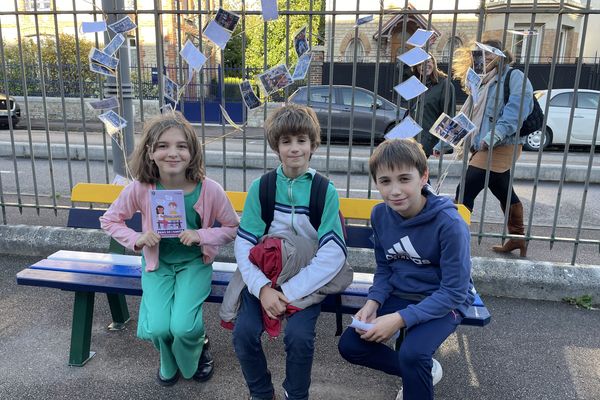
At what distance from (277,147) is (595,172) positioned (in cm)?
744

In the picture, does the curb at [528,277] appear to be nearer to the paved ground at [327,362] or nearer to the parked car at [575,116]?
the paved ground at [327,362]

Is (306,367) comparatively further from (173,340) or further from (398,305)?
(173,340)

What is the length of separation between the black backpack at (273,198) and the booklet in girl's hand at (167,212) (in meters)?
0.41

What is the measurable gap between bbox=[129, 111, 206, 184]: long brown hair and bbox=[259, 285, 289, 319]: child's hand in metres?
0.75

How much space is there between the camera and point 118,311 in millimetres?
3113

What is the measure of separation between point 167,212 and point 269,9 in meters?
1.51

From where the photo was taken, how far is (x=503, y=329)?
3201 millimetres

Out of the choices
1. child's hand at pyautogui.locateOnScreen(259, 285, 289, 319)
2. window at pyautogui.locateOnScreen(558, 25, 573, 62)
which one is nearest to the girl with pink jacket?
child's hand at pyautogui.locateOnScreen(259, 285, 289, 319)

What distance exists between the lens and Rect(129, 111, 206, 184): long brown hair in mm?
2588

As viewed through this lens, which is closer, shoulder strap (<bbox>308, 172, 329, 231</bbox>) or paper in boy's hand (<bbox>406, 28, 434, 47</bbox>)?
shoulder strap (<bbox>308, 172, 329, 231</bbox>)

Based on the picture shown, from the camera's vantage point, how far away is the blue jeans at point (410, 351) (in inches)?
82.8

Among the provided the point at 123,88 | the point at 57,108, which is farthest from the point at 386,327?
the point at 57,108

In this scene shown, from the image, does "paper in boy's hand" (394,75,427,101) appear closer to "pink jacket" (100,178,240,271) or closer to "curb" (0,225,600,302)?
"pink jacket" (100,178,240,271)

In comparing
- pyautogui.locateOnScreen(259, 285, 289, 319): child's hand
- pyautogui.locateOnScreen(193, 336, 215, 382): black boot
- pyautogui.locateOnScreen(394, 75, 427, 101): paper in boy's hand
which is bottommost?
pyautogui.locateOnScreen(193, 336, 215, 382): black boot
